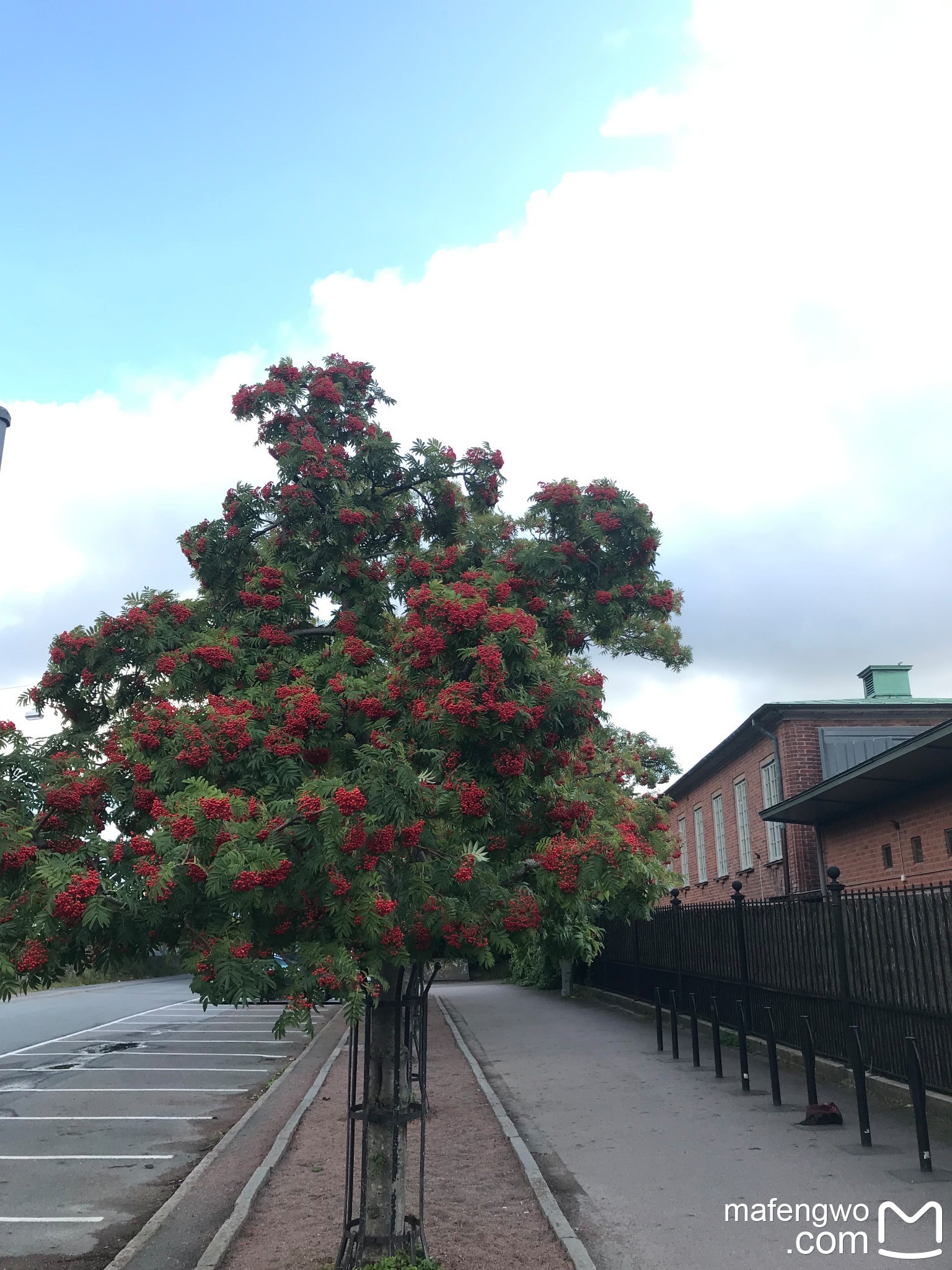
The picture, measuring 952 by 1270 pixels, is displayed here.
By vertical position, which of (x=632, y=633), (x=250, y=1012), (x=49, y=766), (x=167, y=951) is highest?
(x=632, y=633)

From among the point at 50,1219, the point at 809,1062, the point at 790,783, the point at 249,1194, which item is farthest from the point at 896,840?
the point at 50,1219

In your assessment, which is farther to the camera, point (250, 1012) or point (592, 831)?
point (250, 1012)

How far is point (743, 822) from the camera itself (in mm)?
25688

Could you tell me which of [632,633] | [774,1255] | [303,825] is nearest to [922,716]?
[632,633]

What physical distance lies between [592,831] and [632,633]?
3120mm

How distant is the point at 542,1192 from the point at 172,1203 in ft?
9.04

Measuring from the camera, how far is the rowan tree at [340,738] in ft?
14.4

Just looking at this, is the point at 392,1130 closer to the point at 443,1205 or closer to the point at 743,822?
the point at 443,1205

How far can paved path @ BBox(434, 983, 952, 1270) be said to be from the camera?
5918 mm

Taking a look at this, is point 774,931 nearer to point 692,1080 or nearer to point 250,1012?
point 692,1080

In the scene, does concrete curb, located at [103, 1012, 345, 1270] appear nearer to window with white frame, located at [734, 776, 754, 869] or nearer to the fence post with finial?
the fence post with finial

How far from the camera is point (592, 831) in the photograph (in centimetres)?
591

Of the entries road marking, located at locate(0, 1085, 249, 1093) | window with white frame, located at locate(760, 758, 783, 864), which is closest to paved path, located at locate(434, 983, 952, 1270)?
road marking, located at locate(0, 1085, 249, 1093)

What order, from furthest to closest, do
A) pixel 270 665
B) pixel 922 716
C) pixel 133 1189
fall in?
pixel 922 716, pixel 133 1189, pixel 270 665
